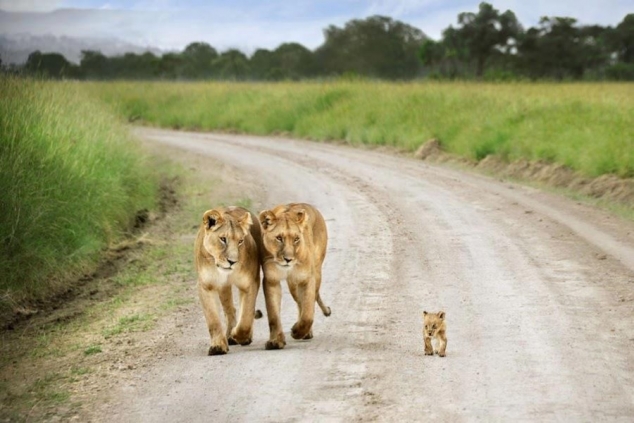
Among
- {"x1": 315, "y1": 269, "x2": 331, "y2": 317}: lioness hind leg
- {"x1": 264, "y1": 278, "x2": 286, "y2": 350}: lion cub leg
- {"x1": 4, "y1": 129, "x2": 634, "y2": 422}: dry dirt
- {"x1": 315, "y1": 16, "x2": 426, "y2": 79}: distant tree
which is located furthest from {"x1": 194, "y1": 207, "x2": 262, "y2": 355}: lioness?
{"x1": 315, "y1": 16, "x2": 426, "y2": 79}: distant tree

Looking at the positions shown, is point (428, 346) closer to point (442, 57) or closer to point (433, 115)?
point (433, 115)

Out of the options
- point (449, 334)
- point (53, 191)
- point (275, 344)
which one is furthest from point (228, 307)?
point (53, 191)

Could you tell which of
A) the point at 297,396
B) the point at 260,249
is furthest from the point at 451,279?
the point at 297,396

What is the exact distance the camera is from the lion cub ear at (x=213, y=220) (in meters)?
7.62

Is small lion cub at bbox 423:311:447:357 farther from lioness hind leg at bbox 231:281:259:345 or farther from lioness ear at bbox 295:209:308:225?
lioness hind leg at bbox 231:281:259:345

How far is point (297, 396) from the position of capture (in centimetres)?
697

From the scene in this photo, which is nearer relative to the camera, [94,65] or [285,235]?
[285,235]

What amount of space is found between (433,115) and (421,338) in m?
18.3

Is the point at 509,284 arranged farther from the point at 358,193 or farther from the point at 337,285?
the point at 358,193

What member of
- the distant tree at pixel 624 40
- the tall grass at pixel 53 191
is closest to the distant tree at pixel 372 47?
the distant tree at pixel 624 40

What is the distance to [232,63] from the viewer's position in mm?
79938

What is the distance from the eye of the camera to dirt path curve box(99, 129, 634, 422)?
Result: 677 cm

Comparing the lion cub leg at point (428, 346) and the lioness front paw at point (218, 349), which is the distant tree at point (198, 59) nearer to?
the lioness front paw at point (218, 349)

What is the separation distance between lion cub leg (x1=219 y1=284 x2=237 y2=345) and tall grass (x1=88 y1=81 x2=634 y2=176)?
35.6ft
